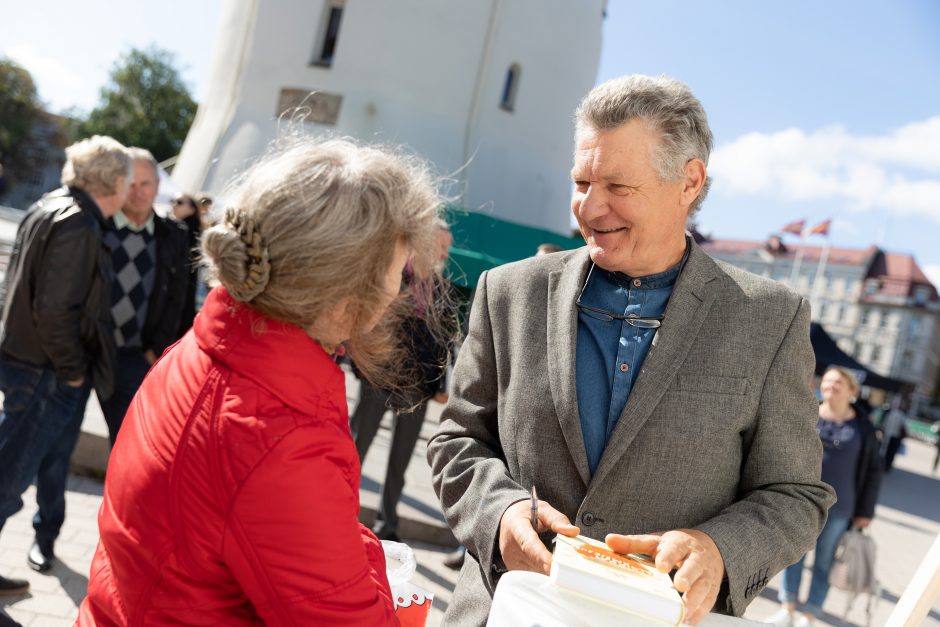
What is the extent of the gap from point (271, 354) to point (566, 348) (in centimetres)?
75

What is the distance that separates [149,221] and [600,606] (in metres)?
3.89

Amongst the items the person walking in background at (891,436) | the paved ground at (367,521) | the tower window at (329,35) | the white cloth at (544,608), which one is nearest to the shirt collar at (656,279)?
the white cloth at (544,608)

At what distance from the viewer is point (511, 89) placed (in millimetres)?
18453

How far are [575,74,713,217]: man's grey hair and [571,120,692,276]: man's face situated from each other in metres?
0.02

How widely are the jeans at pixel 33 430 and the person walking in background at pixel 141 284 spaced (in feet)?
0.90

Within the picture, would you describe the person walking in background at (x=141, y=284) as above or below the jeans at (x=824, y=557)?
above

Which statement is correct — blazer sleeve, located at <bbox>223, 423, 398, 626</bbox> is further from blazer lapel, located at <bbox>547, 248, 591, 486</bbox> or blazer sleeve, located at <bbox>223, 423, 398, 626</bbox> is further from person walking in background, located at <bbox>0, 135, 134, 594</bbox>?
person walking in background, located at <bbox>0, 135, 134, 594</bbox>

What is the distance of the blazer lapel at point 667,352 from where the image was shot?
1584mm

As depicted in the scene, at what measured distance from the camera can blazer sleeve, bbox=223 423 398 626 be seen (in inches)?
42.2

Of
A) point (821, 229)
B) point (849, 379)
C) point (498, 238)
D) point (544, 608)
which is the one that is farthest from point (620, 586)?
point (821, 229)

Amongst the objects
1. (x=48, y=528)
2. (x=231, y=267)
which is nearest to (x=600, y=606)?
(x=231, y=267)

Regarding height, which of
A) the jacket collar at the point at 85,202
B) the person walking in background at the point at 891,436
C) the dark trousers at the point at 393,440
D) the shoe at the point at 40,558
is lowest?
the person walking in background at the point at 891,436

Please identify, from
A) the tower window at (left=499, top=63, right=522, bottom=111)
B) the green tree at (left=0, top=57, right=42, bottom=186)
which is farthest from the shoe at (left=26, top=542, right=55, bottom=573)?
the green tree at (left=0, top=57, right=42, bottom=186)

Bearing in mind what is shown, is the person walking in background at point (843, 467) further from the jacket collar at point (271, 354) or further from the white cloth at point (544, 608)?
the jacket collar at point (271, 354)
